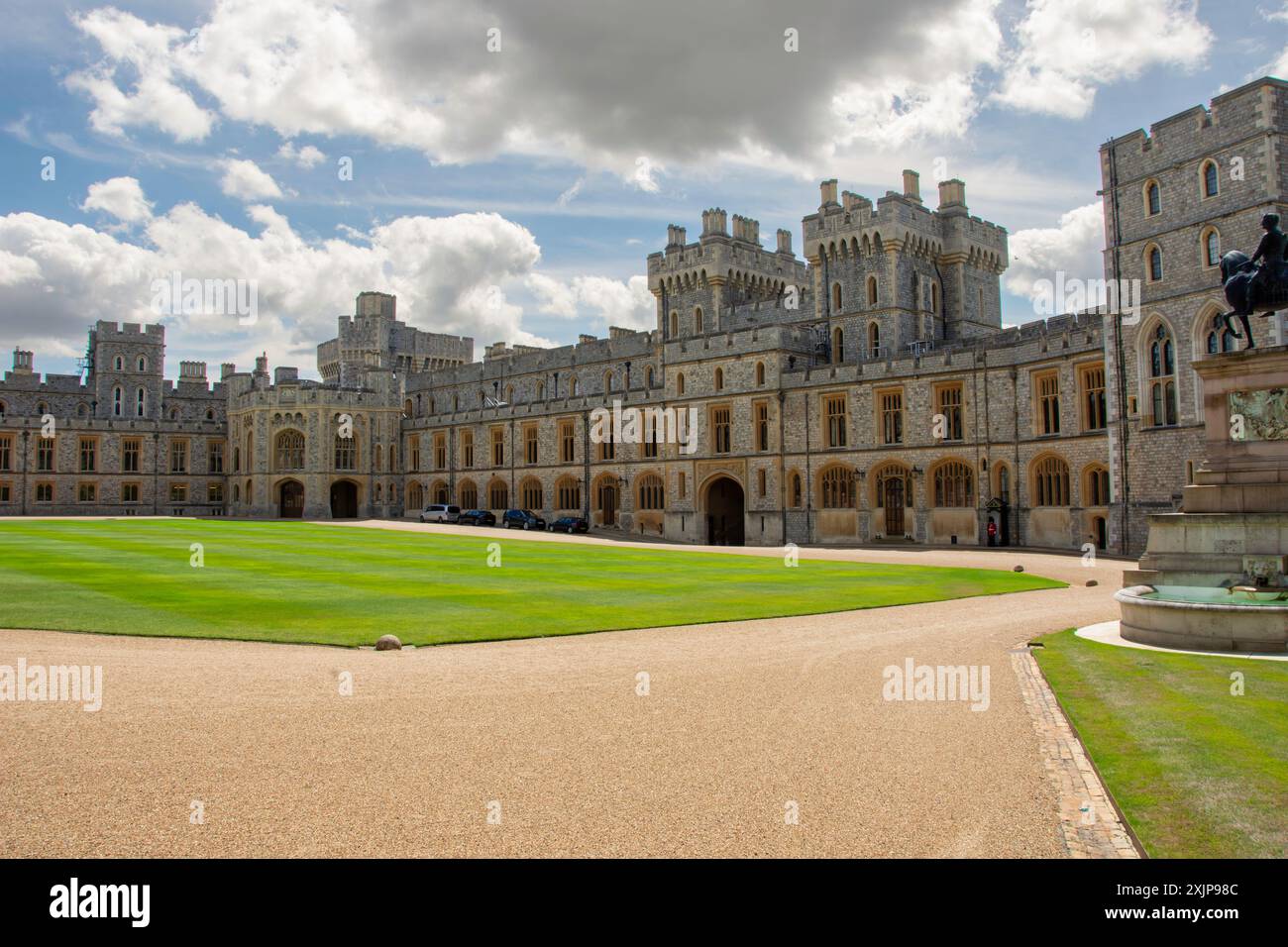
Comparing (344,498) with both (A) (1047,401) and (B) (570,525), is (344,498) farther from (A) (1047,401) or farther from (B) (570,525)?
(A) (1047,401)

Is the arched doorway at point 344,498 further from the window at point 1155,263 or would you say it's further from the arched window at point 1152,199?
the arched window at point 1152,199

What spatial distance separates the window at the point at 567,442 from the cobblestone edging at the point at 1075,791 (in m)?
48.6

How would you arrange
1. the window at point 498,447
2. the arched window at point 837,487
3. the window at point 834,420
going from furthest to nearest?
the window at point 498,447
the window at point 834,420
the arched window at point 837,487

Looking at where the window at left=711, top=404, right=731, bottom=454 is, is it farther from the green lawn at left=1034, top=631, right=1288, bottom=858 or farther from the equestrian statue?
the green lawn at left=1034, top=631, right=1288, bottom=858

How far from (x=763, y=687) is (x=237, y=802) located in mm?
5679

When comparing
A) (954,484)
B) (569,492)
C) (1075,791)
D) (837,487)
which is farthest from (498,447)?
(1075,791)

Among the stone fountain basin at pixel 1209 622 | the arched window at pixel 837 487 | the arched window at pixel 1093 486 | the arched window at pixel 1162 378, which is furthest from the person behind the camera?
the arched window at pixel 837 487

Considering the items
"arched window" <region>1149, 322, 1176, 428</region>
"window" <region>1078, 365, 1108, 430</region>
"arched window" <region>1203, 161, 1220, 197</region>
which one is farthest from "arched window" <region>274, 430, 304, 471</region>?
"arched window" <region>1203, 161, 1220, 197</region>

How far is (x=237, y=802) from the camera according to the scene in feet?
20.3

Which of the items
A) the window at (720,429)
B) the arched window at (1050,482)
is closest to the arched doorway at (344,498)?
the window at (720,429)

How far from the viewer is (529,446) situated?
61.0 meters

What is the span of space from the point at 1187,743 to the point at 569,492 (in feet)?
169

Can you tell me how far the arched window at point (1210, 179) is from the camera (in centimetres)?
2849
